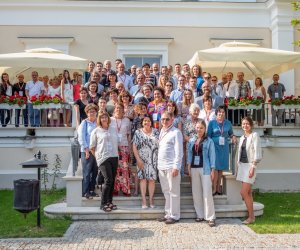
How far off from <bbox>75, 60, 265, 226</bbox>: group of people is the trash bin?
55.0 inches

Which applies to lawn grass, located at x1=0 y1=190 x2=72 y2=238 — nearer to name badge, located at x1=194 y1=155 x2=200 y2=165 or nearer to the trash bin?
the trash bin

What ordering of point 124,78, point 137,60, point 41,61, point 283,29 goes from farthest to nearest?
point 137,60 → point 283,29 → point 41,61 → point 124,78

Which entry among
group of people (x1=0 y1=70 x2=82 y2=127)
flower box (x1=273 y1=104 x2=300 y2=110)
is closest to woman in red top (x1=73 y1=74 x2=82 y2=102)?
group of people (x1=0 y1=70 x2=82 y2=127)

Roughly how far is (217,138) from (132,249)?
3365 millimetres

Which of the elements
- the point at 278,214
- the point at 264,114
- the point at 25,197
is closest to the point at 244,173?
the point at 278,214

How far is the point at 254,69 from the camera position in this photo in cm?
1530

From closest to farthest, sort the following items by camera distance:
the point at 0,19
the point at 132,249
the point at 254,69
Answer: the point at 132,249 → the point at 254,69 → the point at 0,19

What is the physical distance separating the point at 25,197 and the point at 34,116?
505cm

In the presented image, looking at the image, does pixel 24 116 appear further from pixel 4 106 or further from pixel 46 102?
pixel 46 102

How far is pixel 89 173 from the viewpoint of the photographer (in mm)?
9898

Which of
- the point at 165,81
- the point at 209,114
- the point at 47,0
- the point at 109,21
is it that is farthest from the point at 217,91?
the point at 47,0

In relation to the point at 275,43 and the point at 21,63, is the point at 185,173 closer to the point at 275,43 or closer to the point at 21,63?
the point at 21,63

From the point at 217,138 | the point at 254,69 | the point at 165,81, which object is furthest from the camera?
the point at 254,69

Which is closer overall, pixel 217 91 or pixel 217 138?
pixel 217 138
